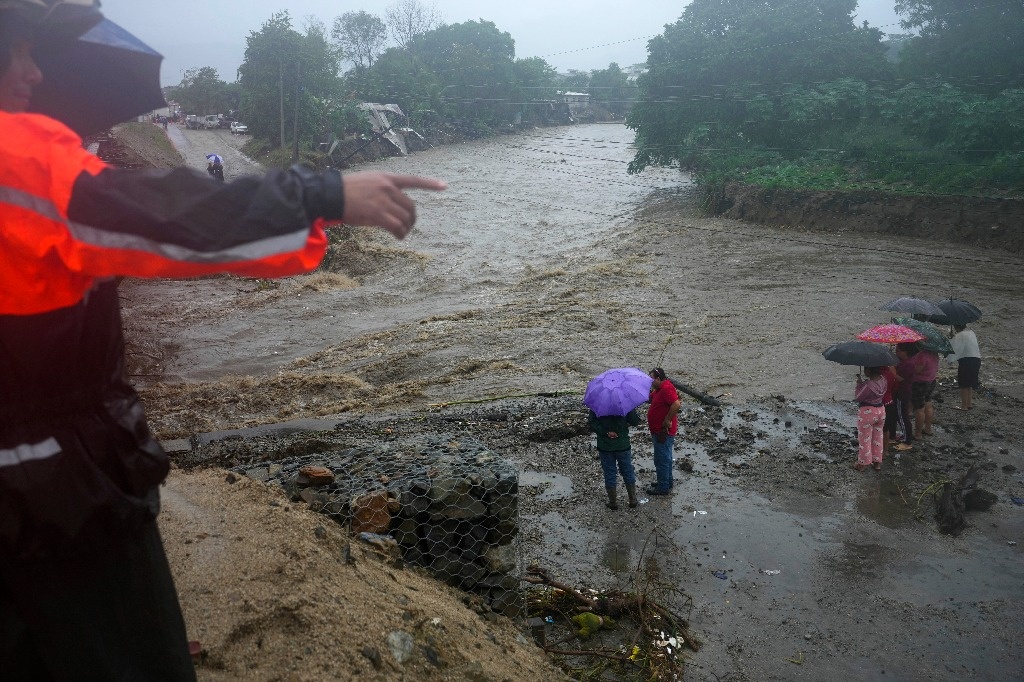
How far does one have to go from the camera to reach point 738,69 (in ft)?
86.5

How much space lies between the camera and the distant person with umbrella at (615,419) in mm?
7285

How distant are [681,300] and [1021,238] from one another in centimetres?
787

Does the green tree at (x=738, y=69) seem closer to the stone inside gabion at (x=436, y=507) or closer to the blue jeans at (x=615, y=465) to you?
the blue jeans at (x=615, y=465)

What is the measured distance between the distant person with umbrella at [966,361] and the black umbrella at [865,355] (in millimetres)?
1533

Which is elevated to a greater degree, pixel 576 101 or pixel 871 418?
pixel 576 101

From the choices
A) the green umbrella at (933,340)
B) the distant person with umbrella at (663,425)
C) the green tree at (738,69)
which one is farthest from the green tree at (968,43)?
the distant person with umbrella at (663,425)

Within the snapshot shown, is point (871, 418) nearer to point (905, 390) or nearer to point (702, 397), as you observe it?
point (905, 390)

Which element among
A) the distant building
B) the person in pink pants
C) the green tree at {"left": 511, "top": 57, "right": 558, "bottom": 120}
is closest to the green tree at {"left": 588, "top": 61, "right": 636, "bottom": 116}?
the distant building

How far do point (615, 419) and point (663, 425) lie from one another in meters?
0.51

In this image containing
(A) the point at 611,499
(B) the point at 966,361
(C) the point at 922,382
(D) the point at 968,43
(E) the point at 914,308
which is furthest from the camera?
(D) the point at 968,43

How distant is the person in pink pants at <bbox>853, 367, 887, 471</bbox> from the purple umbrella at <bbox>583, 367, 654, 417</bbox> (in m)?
2.20

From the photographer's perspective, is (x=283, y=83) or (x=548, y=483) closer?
(x=548, y=483)

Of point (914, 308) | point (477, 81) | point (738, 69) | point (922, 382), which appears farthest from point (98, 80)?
point (477, 81)

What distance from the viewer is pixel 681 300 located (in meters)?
16.1
